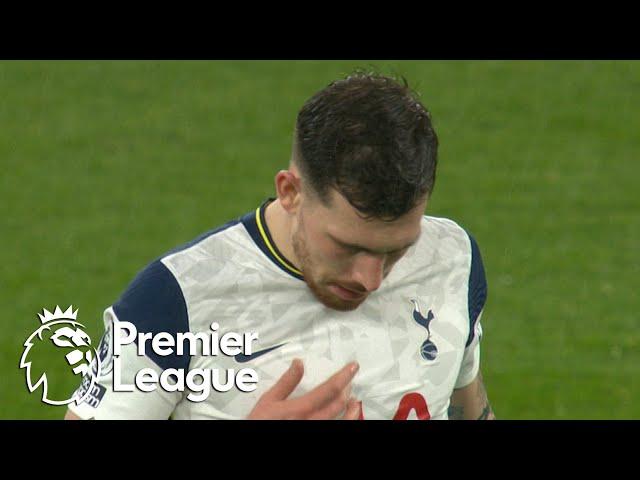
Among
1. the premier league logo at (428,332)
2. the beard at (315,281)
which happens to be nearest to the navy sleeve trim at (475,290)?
the premier league logo at (428,332)

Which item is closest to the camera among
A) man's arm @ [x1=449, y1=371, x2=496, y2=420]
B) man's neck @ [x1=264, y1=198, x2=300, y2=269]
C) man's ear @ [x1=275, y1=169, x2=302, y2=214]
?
man's ear @ [x1=275, y1=169, x2=302, y2=214]

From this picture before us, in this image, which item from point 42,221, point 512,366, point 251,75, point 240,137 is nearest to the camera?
point 512,366

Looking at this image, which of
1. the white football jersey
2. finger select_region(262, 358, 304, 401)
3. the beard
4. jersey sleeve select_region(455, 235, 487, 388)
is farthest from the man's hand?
jersey sleeve select_region(455, 235, 487, 388)

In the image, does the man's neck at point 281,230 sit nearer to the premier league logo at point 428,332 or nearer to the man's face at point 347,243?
the man's face at point 347,243

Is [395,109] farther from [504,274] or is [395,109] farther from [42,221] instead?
[42,221]

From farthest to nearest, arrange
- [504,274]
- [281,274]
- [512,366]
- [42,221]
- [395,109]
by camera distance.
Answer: [42,221]
[504,274]
[512,366]
[281,274]
[395,109]

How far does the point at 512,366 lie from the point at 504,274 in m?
1.88

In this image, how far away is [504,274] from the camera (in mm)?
11805

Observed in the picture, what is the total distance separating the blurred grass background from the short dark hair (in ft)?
16.0

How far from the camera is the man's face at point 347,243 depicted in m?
4.50

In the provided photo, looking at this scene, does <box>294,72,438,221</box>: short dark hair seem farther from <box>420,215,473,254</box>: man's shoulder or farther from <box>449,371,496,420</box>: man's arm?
<box>449,371,496,420</box>: man's arm

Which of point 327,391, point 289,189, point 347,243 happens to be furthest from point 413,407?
point 289,189

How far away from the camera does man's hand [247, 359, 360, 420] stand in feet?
14.6

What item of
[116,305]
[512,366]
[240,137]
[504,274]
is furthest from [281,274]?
[240,137]
